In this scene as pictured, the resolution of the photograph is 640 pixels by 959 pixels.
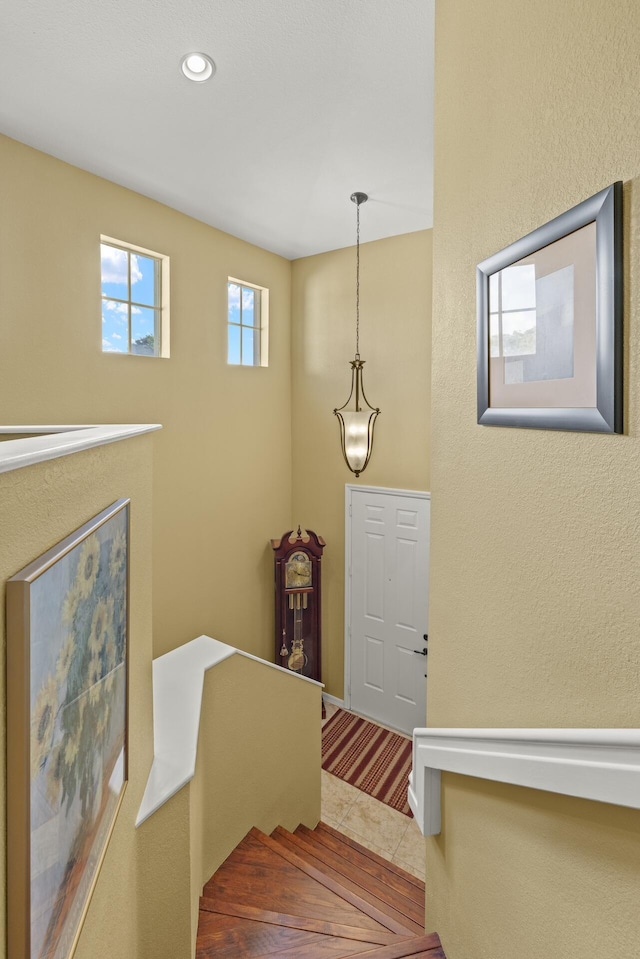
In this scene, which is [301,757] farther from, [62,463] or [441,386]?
[62,463]

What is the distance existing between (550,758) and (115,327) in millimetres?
3349

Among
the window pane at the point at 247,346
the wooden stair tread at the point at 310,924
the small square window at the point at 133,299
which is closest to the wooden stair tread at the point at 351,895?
the wooden stair tread at the point at 310,924

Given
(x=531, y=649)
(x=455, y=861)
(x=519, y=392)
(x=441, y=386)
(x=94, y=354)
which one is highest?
(x=94, y=354)

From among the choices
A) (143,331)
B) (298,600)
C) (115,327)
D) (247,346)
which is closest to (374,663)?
(298,600)

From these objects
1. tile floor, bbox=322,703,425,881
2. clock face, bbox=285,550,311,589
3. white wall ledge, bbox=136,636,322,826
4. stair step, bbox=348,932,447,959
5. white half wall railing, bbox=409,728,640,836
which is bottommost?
tile floor, bbox=322,703,425,881

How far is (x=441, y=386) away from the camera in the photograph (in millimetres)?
1681

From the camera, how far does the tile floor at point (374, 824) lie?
328 centimetres

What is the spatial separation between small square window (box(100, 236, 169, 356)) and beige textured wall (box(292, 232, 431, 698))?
153 cm

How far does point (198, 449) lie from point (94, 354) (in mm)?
1071

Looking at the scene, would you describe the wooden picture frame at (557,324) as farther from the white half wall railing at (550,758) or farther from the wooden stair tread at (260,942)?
the wooden stair tread at (260,942)

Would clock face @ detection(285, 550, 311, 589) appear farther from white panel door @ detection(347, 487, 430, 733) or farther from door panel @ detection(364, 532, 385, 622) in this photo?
door panel @ detection(364, 532, 385, 622)

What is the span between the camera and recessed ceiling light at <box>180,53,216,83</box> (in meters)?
2.17

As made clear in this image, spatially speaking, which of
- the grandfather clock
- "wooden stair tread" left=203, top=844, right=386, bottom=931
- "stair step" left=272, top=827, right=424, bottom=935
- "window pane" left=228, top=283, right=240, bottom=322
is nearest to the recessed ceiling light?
"window pane" left=228, top=283, right=240, bottom=322

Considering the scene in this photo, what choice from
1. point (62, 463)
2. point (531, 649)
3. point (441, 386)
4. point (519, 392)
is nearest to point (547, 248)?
point (519, 392)
